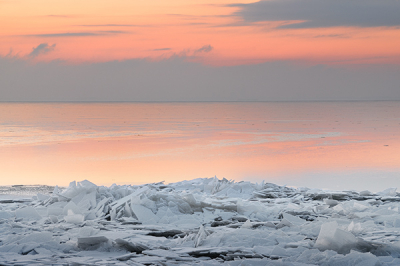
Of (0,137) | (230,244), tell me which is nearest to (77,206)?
(230,244)

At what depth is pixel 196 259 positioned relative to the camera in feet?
13.0

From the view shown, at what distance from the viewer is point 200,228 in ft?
15.1

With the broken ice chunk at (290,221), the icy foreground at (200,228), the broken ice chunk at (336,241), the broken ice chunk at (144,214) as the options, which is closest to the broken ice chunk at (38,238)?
the icy foreground at (200,228)

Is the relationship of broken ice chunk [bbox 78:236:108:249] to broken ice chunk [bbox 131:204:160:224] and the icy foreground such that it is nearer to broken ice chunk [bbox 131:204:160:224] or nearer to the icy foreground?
the icy foreground

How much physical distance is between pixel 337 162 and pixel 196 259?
26.3 feet


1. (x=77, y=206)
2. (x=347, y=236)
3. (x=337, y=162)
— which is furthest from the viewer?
(x=337, y=162)

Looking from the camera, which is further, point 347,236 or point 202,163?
point 202,163

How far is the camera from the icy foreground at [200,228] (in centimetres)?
400

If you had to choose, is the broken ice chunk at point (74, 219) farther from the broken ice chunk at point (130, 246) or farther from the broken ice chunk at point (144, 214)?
the broken ice chunk at point (130, 246)

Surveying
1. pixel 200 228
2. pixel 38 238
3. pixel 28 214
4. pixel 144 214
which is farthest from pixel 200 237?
pixel 28 214

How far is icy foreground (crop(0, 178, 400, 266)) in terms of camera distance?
4004 millimetres

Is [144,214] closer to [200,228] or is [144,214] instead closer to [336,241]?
[200,228]

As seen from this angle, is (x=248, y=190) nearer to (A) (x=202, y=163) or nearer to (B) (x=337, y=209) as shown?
(B) (x=337, y=209)

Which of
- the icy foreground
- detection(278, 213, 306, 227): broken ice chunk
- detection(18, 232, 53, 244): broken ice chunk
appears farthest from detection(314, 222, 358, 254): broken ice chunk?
detection(18, 232, 53, 244): broken ice chunk
